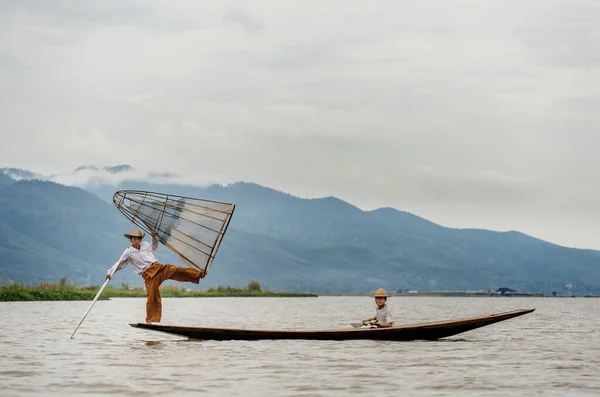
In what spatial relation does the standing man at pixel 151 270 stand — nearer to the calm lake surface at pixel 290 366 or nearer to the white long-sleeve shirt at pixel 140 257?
the white long-sleeve shirt at pixel 140 257

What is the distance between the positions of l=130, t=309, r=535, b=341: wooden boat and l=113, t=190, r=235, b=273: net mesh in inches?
55.2

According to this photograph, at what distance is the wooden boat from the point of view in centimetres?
1956

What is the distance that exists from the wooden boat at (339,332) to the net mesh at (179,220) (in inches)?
55.2

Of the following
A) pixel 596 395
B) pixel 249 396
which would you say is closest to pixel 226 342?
pixel 249 396

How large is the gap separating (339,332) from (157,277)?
3.75 metres

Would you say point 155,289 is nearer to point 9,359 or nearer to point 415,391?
point 9,359

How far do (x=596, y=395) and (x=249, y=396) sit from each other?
4.51 meters

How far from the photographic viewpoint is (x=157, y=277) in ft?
65.3

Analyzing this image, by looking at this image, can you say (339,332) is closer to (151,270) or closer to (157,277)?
(157,277)

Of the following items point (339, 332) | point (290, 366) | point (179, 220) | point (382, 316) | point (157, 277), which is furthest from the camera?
point (179, 220)

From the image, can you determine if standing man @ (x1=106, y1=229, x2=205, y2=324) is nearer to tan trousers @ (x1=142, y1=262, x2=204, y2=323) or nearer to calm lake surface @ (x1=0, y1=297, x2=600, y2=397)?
tan trousers @ (x1=142, y1=262, x2=204, y2=323)

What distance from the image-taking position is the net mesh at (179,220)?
20.3 metres

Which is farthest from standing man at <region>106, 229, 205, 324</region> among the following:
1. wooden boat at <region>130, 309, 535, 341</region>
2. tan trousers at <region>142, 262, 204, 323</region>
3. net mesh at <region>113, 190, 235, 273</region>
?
wooden boat at <region>130, 309, 535, 341</region>

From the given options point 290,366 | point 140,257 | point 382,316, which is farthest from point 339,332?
point 140,257
